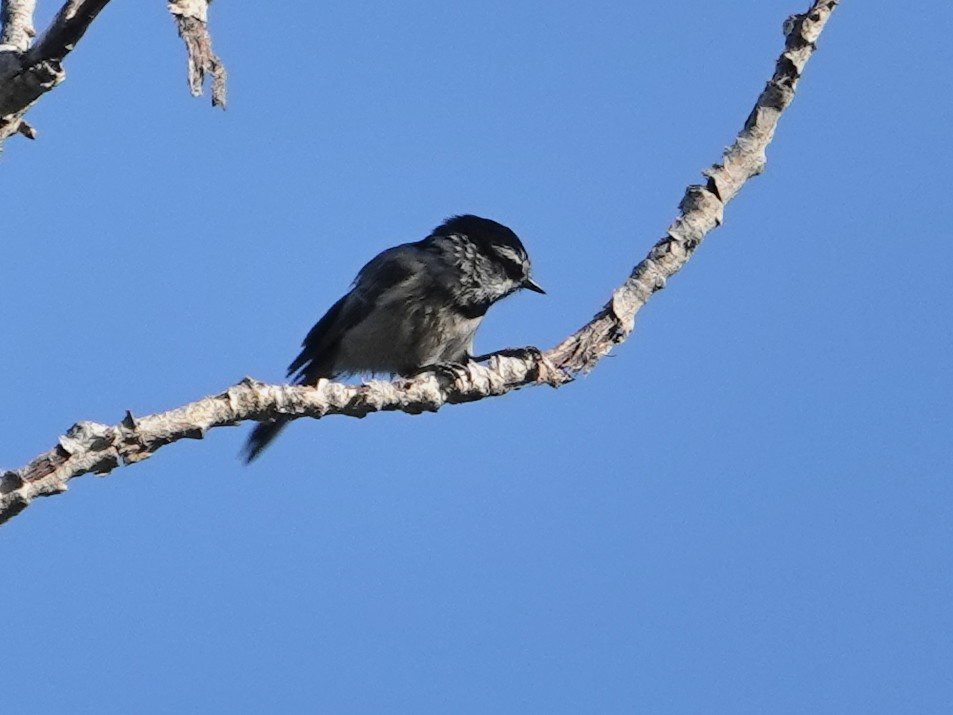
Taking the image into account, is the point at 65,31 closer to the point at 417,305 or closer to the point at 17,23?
the point at 17,23

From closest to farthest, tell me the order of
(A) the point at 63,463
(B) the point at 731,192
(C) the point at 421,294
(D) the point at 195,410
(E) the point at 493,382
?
(A) the point at 63,463, (D) the point at 195,410, (E) the point at 493,382, (B) the point at 731,192, (C) the point at 421,294

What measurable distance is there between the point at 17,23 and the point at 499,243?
470 centimetres

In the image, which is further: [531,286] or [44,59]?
[531,286]

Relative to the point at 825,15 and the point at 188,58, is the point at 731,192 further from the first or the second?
the point at 188,58

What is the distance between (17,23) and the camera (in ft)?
16.2

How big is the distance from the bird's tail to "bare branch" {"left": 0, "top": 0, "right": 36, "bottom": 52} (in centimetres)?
391

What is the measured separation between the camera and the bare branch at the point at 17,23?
15.9 ft

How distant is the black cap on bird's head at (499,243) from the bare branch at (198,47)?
5.26m

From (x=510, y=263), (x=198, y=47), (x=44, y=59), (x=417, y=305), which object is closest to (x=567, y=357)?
(x=198, y=47)

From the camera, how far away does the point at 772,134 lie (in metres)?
6.04

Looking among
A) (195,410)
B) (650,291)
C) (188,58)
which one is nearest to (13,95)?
(188,58)

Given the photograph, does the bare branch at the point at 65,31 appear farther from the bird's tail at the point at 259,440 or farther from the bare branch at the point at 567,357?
the bird's tail at the point at 259,440

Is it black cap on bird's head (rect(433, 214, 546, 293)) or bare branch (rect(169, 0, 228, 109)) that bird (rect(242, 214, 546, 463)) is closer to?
black cap on bird's head (rect(433, 214, 546, 293))

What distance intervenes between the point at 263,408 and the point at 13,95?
4.10 feet
